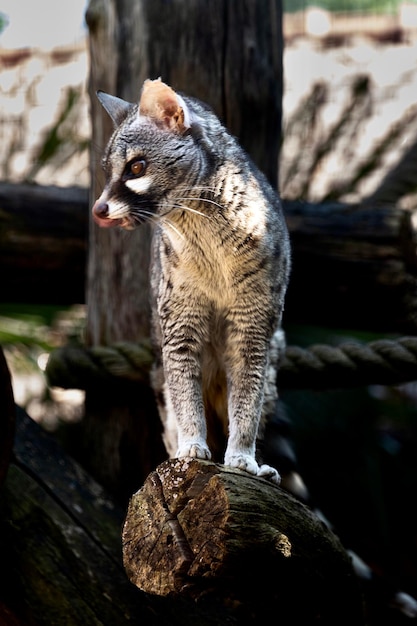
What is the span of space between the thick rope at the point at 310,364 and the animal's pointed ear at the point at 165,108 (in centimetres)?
152

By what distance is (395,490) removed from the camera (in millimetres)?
6379

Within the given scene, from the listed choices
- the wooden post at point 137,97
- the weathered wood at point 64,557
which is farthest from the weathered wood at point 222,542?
the wooden post at point 137,97

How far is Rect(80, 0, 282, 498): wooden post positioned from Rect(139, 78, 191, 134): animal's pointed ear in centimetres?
131

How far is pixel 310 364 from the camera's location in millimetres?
4383

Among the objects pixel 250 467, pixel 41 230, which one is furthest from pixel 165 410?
pixel 41 230

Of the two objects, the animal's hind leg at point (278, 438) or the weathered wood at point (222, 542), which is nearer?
the weathered wood at point (222, 542)

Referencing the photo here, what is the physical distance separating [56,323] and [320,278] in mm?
2004

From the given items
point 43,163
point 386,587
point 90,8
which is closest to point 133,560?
point 386,587

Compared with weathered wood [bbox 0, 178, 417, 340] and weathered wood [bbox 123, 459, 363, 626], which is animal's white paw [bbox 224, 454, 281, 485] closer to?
weathered wood [bbox 123, 459, 363, 626]

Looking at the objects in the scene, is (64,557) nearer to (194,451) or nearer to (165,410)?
(165,410)

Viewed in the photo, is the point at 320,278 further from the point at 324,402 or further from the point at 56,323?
the point at 56,323

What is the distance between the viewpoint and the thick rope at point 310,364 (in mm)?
4328

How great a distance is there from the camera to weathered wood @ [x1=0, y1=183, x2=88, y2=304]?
5090mm

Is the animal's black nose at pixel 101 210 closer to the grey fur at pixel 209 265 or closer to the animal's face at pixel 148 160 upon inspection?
the animal's face at pixel 148 160
